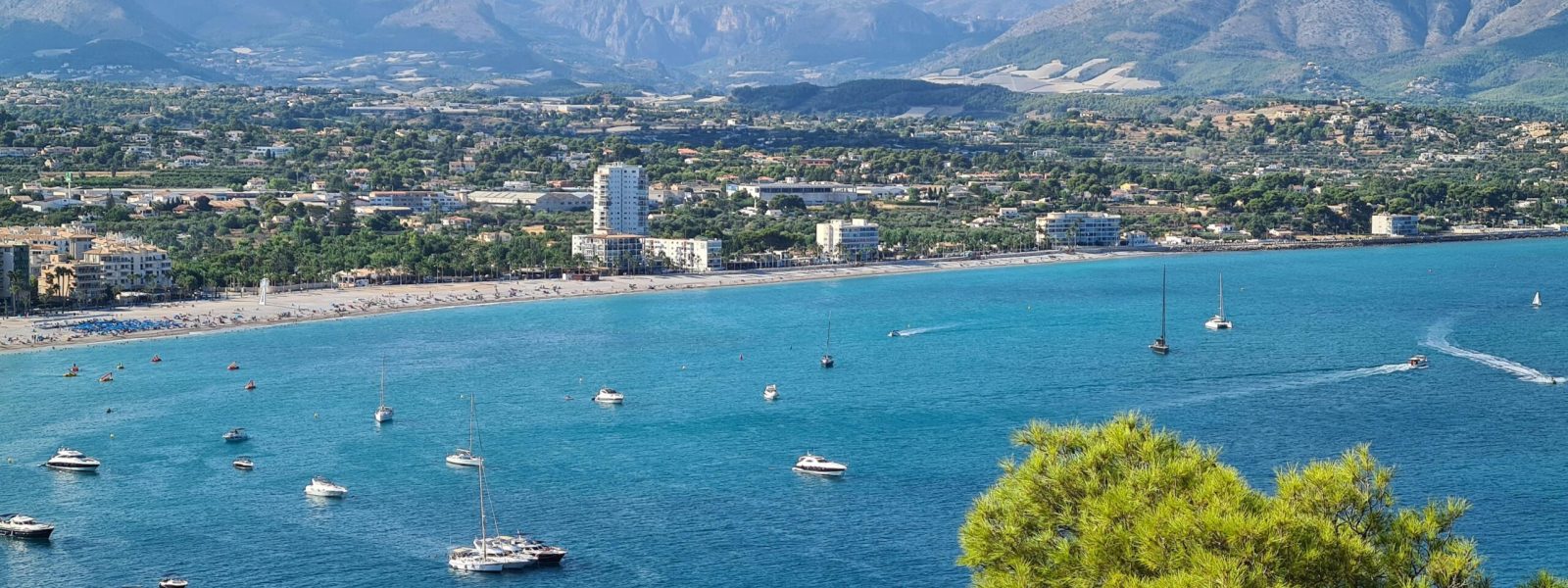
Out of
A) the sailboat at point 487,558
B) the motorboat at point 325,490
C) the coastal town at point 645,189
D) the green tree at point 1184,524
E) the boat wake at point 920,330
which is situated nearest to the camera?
the green tree at point 1184,524

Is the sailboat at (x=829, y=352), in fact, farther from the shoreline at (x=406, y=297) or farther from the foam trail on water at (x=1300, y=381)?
the shoreline at (x=406, y=297)

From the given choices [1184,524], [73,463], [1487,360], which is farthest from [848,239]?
[1184,524]

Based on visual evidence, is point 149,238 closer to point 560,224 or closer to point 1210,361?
point 560,224

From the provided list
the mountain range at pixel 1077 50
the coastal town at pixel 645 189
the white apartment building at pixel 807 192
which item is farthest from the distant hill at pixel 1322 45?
the white apartment building at pixel 807 192

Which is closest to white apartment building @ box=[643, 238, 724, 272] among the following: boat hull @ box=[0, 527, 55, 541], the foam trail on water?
the foam trail on water

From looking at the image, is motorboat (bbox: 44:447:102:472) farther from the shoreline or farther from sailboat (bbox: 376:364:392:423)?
the shoreline
